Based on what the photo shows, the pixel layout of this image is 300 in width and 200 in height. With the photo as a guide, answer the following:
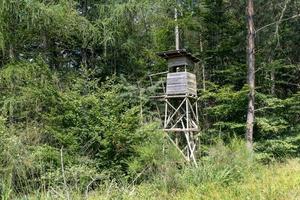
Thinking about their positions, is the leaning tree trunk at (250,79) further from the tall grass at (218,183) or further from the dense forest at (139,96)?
the tall grass at (218,183)

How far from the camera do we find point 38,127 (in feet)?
37.7

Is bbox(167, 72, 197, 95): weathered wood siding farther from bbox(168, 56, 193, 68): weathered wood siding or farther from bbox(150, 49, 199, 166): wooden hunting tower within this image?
bbox(168, 56, 193, 68): weathered wood siding

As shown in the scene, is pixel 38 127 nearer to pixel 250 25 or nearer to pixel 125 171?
pixel 125 171

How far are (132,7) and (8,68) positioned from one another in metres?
5.20

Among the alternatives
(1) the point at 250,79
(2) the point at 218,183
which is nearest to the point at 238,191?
(2) the point at 218,183

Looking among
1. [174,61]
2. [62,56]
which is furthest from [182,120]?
[62,56]

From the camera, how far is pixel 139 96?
12359 millimetres

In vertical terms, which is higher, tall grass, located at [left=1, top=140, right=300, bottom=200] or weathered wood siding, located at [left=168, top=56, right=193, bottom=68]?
weathered wood siding, located at [left=168, top=56, right=193, bottom=68]

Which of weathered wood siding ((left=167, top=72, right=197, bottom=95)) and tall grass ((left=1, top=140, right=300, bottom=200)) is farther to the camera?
weathered wood siding ((left=167, top=72, right=197, bottom=95))

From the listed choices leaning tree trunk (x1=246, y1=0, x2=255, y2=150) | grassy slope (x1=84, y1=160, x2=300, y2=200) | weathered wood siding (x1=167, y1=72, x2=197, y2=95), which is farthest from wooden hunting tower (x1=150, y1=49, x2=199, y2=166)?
grassy slope (x1=84, y1=160, x2=300, y2=200)

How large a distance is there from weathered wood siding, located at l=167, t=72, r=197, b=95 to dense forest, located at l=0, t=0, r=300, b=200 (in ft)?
2.97

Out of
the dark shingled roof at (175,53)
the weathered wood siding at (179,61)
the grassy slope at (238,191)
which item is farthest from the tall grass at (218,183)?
the weathered wood siding at (179,61)

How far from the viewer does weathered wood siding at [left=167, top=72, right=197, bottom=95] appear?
12.2 m

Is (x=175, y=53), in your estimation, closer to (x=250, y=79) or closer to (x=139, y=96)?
(x=139, y=96)
